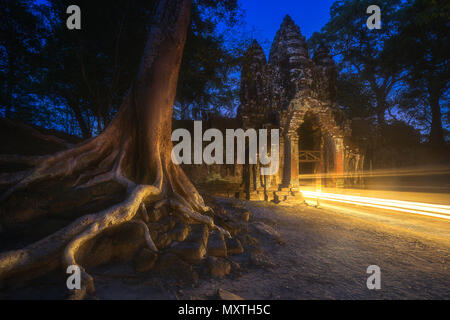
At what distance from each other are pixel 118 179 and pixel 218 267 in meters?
2.36

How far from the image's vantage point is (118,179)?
3531mm

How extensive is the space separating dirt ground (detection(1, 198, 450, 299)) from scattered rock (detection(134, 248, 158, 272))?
4.6 inches

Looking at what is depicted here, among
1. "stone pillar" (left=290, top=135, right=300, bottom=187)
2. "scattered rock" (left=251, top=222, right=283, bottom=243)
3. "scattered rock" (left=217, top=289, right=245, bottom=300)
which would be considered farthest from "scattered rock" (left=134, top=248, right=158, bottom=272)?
"stone pillar" (left=290, top=135, right=300, bottom=187)

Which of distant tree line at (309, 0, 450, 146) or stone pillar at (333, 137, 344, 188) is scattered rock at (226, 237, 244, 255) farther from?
distant tree line at (309, 0, 450, 146)

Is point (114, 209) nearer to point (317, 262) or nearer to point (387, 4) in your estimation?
point (317, 262)

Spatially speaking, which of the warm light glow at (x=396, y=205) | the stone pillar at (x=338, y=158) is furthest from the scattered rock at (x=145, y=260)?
the stone pillar at (x=338, y=158)

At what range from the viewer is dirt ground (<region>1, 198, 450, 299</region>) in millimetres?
2240

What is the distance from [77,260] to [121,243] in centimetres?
50

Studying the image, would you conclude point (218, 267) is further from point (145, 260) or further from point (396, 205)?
point (396, 205)

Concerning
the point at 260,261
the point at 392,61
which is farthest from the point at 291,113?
the point at 392,61

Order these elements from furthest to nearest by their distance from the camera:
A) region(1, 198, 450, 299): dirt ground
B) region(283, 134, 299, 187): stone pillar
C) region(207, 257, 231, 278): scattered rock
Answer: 1. region(283, 134, 299, 187): stone pillar
2. region(207, 257, 231, 278): scattered rock
3. region(1, 198, 450, 299): dirt ground

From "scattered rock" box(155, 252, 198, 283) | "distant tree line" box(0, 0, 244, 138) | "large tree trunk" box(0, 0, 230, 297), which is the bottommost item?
"scattered rock" box(155, 252, 198, 283)

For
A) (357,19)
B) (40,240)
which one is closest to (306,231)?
(40,240)

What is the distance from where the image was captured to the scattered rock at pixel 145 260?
2465mm
